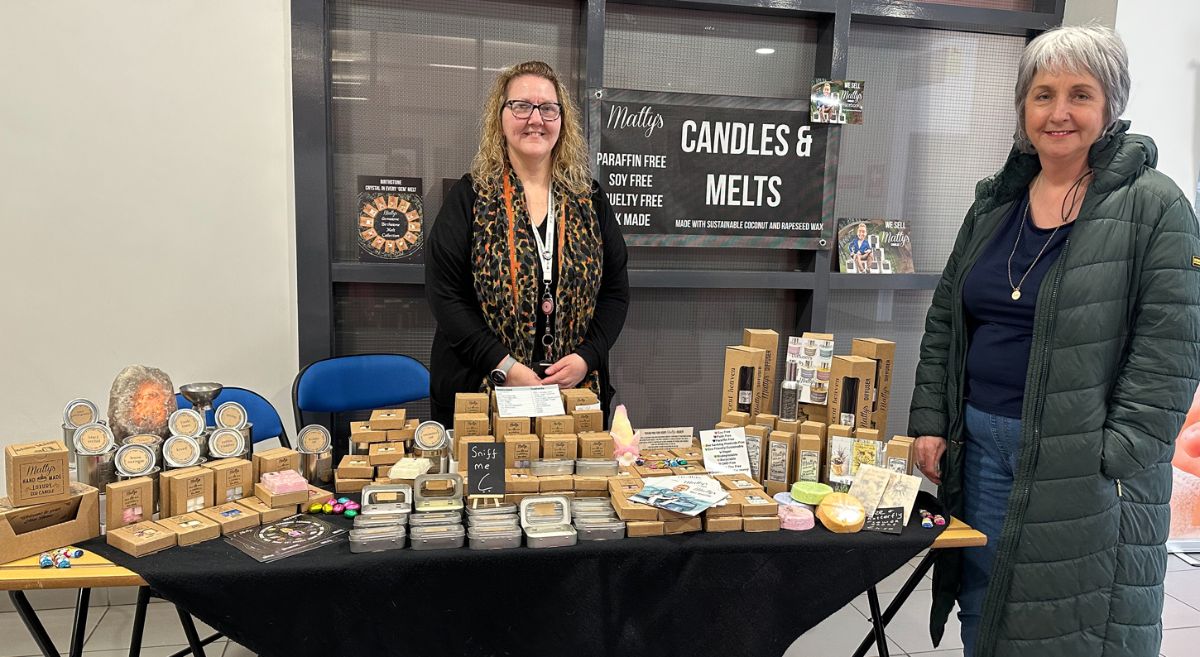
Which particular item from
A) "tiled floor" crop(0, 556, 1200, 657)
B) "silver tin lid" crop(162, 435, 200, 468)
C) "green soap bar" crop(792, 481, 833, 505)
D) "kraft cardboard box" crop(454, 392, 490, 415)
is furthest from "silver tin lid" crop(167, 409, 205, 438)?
"green soap bar" crop(792, 481, 833, 505)

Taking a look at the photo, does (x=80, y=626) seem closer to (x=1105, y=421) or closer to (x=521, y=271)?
(x=521, y=271)

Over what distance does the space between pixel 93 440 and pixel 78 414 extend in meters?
0.14

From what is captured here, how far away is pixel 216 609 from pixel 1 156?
6.91 ft

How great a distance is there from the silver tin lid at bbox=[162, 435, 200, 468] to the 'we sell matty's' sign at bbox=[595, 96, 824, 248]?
186cm

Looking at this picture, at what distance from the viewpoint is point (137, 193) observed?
275 centimetres

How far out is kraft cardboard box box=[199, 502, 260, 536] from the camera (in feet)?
5.38

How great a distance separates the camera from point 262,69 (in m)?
2.79

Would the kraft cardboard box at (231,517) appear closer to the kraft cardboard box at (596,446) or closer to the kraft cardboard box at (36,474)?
the kraft cardboard box at (36,474)

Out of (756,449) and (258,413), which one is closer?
(756,449)

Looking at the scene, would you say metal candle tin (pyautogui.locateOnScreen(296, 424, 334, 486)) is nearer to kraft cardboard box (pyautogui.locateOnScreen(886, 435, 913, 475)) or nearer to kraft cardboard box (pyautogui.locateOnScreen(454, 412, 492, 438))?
kraft cardboard box (pyautogui.locateOnScreen(454, 412, 492, 438))

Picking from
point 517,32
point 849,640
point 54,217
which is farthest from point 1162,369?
point 54,217

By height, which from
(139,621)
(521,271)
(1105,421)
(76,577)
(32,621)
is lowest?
(139,621)

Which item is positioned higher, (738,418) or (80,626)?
(738,418)

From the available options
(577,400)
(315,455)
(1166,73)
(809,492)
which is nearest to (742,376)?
(809,492)
